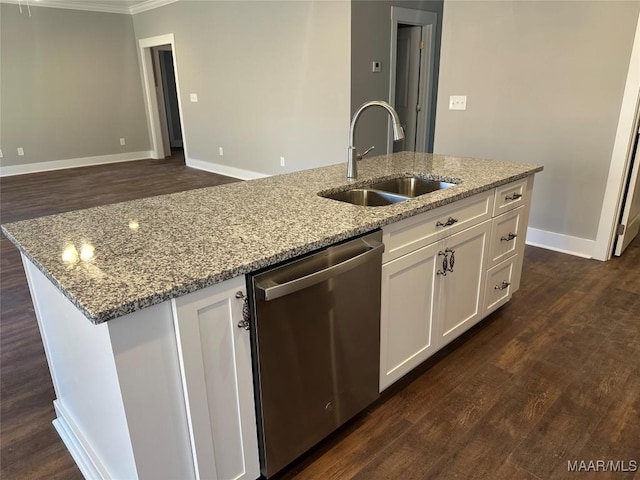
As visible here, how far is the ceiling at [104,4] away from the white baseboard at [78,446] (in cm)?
654

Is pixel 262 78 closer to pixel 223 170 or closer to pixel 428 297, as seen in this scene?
pixel 223 170

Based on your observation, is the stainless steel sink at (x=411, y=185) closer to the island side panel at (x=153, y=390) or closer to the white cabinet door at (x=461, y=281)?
the white cabinet door at (x=461, y=281)

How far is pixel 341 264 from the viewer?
1.40 metres

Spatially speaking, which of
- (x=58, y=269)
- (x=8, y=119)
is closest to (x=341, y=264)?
(x=58, y=269)

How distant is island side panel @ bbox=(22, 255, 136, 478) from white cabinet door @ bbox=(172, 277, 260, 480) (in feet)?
0.57

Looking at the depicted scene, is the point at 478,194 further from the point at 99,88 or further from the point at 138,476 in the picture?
the point at 99,88

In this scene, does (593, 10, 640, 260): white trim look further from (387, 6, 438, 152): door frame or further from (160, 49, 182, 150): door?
(160, 49, 182, 150): door

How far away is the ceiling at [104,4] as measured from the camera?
6598 mm

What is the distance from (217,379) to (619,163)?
10.6 ft

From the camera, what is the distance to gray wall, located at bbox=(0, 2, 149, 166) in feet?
21.9

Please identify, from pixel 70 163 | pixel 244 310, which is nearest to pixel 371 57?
pixel 244 310

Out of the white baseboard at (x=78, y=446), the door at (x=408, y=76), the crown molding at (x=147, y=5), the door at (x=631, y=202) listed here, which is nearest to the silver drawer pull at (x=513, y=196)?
the door at (x=631, y=202)

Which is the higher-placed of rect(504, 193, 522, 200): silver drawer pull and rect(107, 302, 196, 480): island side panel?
rect(504, 193, 522, 200): silver drawer pull

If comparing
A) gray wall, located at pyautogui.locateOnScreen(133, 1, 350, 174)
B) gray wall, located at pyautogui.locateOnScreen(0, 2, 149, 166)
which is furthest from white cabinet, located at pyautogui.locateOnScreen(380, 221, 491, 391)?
gray wall, located at pyautogui.locateOnScreen(0, 2, 149, 166)
